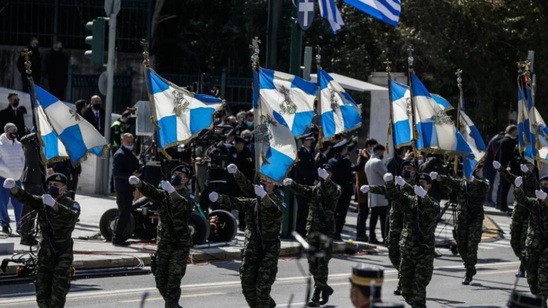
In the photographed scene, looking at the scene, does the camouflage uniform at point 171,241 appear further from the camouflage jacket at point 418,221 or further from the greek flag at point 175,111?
the camouflage jacket at point 418,221

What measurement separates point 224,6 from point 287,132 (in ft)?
61.3

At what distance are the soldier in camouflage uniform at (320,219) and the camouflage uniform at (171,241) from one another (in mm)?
1892

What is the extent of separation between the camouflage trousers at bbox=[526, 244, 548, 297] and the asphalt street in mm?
683

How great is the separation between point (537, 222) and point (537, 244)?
0.29m

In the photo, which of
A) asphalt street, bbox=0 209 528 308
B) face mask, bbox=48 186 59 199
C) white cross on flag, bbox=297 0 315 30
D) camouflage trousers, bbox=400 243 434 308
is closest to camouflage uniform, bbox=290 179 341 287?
asphalt street, bbox=0 209 528 308

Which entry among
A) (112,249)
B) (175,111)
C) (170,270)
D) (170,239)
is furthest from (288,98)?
(170,270)

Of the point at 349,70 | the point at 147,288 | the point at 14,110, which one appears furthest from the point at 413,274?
the point at 349,70

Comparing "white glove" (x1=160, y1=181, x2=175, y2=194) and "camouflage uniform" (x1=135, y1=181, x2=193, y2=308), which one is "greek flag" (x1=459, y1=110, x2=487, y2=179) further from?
"white glove" (x1=160, y1=181, x2=175, y2=194)

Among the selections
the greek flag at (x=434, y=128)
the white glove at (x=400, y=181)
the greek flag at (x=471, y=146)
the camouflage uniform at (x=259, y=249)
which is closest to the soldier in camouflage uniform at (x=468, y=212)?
the greek flag at (x=471, y=146)

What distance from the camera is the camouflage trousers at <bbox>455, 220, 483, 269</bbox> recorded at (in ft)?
60.9

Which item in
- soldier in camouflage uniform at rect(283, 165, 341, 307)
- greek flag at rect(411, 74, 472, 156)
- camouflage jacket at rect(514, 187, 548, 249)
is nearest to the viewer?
Result: soldier in camouflage uniform at rect(283, 165, 341, 307)

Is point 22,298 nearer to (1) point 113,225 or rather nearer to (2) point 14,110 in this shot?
(1) point 113,225

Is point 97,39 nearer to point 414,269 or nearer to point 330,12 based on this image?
point 330,12

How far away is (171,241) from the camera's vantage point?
1430 centimetres
